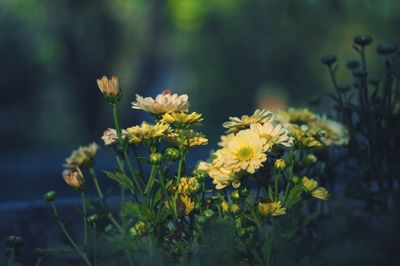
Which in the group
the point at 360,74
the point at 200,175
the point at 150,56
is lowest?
the point at 200,175

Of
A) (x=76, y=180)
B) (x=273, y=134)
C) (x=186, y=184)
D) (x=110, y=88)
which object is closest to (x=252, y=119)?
(x=273, y=134)

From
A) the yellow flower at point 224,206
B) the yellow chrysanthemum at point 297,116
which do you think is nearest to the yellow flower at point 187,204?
the yellow flower at point 224,206

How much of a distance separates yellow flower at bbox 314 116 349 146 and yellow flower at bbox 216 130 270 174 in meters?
0.61

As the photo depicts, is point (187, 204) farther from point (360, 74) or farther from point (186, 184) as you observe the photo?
point (360, 74)

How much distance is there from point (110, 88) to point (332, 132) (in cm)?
92

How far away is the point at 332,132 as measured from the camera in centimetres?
278

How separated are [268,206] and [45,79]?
1376cm

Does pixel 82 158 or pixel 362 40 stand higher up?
pixel 362 40

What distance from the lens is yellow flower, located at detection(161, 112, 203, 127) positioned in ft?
7.08

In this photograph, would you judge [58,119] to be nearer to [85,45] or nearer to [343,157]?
[85,45]

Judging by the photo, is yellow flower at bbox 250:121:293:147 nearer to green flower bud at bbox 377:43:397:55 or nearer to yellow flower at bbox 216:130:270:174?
yellow flower at bbox 216:130:270:174

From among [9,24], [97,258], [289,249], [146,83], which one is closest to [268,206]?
[289,249]

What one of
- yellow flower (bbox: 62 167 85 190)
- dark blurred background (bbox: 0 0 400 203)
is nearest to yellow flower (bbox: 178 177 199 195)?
yellow flower (bbox: 62 167 85 190)

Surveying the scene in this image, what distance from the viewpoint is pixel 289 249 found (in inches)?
84.8
